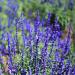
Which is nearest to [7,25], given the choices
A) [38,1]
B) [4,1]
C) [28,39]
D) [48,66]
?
[4,1]

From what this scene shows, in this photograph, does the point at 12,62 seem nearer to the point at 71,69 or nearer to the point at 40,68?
the point at 40,68

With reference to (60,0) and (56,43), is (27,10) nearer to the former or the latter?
(60,0)

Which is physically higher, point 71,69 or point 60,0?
point 60,0

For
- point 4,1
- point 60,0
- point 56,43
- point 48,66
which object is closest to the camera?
point 48,66

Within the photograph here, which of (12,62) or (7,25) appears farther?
(7,25)

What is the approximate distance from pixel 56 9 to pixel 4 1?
3.47 feet

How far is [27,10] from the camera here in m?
5.92

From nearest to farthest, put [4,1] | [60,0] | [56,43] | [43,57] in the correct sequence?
[43,57], [56,43], [4,1], [60,0]

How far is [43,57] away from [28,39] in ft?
1.90

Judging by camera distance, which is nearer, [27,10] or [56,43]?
[56,43]

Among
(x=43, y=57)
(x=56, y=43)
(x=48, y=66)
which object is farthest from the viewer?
(x=56, y=43)

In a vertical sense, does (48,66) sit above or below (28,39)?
below

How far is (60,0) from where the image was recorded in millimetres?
6008

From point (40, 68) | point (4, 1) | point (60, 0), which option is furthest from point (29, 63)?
point (60, 0)
